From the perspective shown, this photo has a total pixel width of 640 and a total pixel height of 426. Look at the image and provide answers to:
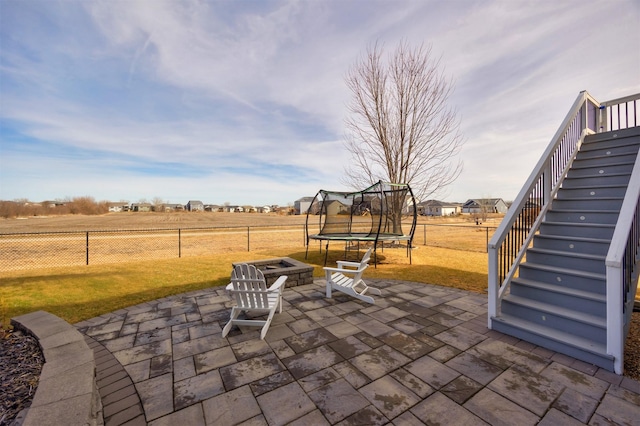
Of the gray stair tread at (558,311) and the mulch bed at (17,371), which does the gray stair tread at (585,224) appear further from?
the mulch bed at (17,371)

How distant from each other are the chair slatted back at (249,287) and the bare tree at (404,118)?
900 centimetres

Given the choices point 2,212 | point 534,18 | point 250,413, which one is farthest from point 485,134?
point 2,212

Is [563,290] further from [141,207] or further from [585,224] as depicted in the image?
[141,207]

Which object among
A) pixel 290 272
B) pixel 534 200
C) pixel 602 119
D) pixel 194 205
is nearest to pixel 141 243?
pixel 290 272

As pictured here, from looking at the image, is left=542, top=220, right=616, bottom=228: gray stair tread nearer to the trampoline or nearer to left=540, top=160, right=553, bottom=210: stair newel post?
left=540, top=160, right=553, bottom=210: stair newel post

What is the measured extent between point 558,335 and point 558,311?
0.30 meters

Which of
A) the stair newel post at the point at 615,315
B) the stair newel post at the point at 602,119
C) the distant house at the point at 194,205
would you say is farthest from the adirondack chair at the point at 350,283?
the distant house at the point at 194,205

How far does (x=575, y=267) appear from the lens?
10.8 ft

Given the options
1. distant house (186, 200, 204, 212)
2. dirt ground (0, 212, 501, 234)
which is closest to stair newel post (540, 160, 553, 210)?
dirt ground (0, 212, 501, 234)

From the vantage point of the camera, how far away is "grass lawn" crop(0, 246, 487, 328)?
4.28m

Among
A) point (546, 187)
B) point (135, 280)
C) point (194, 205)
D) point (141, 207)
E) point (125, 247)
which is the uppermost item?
point (194, 205)

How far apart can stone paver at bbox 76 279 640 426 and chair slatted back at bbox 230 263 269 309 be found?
365 mm

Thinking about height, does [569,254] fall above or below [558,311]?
above

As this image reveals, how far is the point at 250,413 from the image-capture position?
1.87 meters
